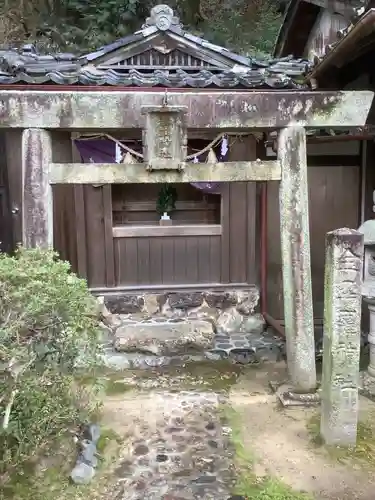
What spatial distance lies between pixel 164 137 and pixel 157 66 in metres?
3.51

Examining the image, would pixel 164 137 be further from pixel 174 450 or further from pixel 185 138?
pixel 174 450

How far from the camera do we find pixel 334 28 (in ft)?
32.1

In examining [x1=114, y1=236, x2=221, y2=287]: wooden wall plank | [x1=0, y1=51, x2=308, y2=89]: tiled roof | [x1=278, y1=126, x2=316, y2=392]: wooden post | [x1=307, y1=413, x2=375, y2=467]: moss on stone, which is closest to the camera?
[x1=307, y1=413, x2=375, y2=467]: moss on stone

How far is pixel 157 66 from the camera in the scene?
27.9ft

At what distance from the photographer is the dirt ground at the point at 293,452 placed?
4504mm

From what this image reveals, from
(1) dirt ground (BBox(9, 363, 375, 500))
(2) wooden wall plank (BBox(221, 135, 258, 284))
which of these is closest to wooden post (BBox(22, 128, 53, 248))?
(1) dirt ground (BBox(9, 363, 375, 500))

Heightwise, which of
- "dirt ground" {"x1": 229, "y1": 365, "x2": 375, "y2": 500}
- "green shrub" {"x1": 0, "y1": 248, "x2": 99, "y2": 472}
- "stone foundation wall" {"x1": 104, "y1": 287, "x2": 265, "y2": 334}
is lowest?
"dirt ground" {"x1": 229, "y1": 365, "x2": 375, "y2": 500}

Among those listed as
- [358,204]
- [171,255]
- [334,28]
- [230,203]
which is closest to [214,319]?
[171,255]

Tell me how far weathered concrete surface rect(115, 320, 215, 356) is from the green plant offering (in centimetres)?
229

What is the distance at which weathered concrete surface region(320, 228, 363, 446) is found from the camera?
4945mm

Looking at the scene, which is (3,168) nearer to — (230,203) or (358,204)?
(230,203)

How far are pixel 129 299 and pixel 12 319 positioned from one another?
15.8 ft

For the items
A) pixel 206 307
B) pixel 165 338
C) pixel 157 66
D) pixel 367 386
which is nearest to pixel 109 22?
pixel 157 66

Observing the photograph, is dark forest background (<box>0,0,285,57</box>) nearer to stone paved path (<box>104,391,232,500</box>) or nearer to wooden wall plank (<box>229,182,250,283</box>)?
wooden wall plank (<box>229,182,250,283</box>)
